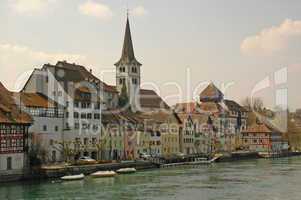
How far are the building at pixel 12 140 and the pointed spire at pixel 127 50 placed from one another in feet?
183

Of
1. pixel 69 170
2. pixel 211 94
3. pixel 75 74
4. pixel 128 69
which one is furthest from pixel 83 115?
pixel 211 94

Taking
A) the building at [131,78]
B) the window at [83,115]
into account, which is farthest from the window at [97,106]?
the building at [131,78]

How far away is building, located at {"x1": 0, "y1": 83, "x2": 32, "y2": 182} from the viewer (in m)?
55.9

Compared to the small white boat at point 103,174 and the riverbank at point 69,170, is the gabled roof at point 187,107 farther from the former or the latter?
the small white boat at point 103,174

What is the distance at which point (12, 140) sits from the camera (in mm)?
57906

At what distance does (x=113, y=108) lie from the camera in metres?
91.9

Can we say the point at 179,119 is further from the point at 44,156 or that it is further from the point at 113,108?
the point at 44,156

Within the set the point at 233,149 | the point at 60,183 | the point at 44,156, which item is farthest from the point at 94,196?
the point at 233,149

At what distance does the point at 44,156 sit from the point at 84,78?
1906cm

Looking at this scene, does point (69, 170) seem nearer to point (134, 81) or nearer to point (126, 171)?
point (126, 171)

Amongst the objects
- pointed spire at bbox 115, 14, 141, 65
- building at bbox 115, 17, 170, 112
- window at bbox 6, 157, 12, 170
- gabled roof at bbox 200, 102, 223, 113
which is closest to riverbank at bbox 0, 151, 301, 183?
window at bbox 6, 157, 12, 170

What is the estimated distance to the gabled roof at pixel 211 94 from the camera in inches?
5510

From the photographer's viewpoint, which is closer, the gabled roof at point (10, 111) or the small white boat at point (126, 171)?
the gabled roof at point (10, 111)

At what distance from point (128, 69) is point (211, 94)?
105ft
